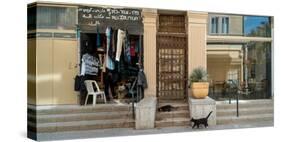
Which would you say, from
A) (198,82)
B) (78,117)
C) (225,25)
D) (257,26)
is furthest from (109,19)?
(257,26)

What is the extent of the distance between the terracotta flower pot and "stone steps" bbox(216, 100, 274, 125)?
37cm

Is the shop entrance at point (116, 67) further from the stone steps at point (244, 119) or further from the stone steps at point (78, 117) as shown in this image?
the stone steps at point (244, 119)

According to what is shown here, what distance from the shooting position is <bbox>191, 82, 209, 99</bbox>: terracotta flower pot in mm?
7840

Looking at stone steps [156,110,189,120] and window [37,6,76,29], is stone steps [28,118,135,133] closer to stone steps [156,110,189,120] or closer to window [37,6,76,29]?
stone steps [156,110,189,120]

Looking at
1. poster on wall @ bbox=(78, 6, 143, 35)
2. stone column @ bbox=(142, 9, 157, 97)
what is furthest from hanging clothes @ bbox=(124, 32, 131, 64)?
stone column @ bbox=(142, 9, 157, 97)

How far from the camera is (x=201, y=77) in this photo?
7.89 meters

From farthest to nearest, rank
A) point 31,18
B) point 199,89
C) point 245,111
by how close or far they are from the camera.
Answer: point 245,111 < point 199,89 < point 31,18

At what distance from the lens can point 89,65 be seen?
283 inches

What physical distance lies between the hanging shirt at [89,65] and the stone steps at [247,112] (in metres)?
2.28

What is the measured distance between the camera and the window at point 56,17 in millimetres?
6801

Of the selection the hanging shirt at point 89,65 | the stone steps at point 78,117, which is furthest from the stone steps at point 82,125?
the hanging shirt at point 89,65

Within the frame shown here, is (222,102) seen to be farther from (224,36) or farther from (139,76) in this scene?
(139,76)

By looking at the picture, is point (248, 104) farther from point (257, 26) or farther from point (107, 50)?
point (107, 50)

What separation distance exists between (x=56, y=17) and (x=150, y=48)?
5.31 ft
